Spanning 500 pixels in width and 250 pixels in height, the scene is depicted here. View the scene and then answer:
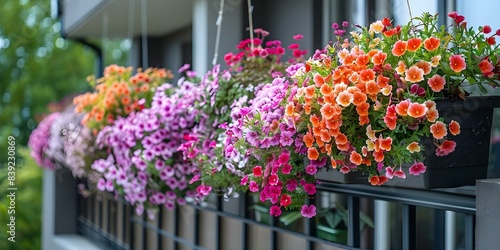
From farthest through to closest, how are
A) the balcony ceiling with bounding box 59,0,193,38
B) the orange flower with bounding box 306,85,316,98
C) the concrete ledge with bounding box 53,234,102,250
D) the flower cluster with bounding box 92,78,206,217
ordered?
the concrete ledge with bounding box 53,234,102,250 < the balcony ceiling with bounding box 59,0,193,38 < the flower cluster with bounding box 92,78,206,217 < the orange flower with bounding box 306,85,316,98

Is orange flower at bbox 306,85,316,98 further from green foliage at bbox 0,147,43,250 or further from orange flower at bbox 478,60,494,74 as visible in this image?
green foliage at bbox 0,147,43,250

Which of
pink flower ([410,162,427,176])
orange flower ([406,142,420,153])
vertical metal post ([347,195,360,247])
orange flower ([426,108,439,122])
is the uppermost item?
orange flower ([426,108,439,122])

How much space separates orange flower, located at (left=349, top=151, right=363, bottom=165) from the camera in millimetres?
1803

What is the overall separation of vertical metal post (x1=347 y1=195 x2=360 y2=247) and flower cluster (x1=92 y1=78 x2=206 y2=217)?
37.2 inches

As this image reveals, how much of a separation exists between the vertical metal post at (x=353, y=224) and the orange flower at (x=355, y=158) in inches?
25.8

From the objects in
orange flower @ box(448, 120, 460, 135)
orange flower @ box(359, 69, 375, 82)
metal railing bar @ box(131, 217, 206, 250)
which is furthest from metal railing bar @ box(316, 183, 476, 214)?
metal railing bar @ box(131, 217, 206, 250)

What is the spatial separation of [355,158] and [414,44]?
33cm

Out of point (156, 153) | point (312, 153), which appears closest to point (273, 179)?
point (312, 153)

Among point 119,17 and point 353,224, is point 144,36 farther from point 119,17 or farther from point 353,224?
point 353,224

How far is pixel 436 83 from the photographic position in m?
1.76

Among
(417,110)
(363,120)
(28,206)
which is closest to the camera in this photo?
(417,110)

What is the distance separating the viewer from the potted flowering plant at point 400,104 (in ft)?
5.74

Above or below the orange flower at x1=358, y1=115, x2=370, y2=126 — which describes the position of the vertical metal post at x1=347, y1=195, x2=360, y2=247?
below

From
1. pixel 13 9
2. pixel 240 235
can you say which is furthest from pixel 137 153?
pixel 13 9
